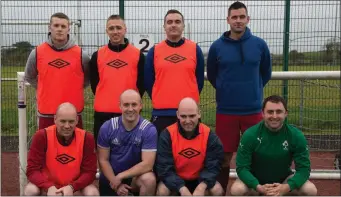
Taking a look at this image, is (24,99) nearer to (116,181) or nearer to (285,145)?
(116,181)

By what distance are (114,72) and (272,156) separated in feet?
5.10

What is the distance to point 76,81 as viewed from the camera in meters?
4.34

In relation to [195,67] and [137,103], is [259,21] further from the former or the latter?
[137,103]

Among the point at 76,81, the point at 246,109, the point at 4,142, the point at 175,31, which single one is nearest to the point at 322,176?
the point at 246,109

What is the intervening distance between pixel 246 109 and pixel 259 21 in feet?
6.87

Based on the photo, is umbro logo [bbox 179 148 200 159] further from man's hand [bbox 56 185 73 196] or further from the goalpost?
the goalpost

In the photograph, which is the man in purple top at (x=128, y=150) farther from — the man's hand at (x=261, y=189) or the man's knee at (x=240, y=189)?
the man's hand at (x=261, y=189)

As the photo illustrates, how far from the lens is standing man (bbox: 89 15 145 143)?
4262 mm

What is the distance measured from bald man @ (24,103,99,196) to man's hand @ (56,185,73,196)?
0.06 meters

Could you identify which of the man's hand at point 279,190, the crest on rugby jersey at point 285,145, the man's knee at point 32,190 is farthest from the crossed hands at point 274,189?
the man's knee at point 32,190

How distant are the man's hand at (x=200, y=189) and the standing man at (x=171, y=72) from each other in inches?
28.2

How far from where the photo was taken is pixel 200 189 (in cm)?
373

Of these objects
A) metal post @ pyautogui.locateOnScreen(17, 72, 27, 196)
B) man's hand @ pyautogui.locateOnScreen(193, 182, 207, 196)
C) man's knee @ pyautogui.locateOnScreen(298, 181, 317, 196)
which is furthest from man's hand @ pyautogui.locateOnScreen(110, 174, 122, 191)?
man's knee @ pyautogui.locateOnScreen(298, 181, 317, 196)

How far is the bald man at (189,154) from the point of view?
3.81 m
